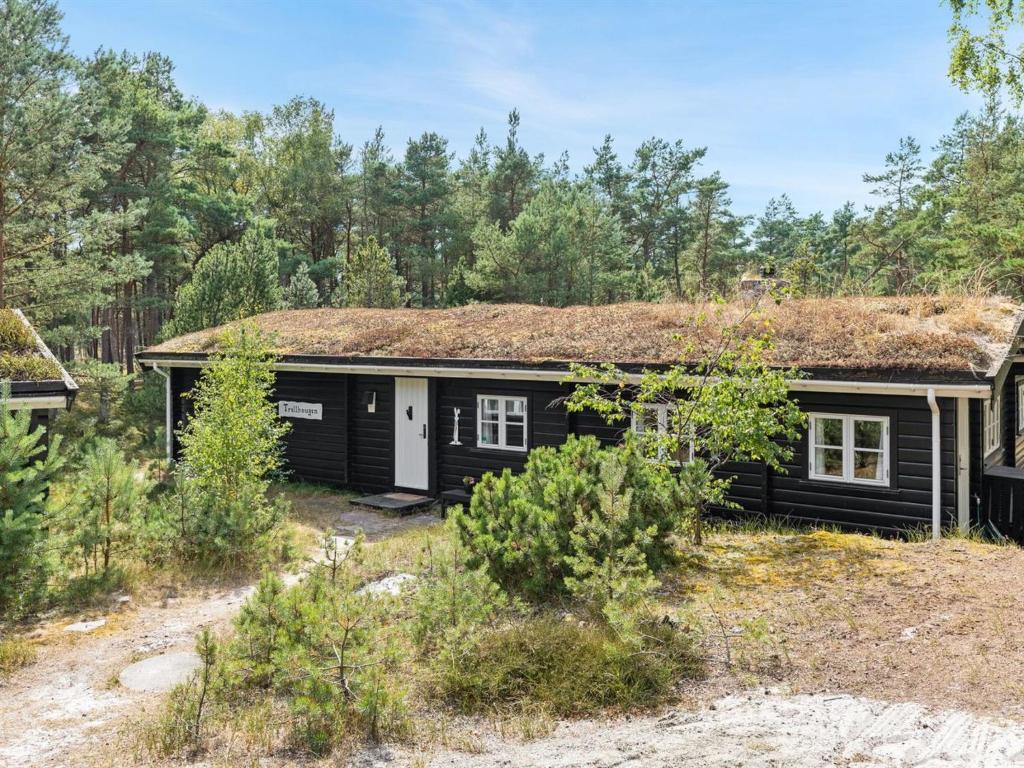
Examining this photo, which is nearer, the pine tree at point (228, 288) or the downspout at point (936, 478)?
the downspout at point (936, 478)

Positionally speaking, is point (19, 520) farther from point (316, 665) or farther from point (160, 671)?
point (316, 665)

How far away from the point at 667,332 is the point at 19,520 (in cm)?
899

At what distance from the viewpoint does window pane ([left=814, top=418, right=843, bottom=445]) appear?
998 cm

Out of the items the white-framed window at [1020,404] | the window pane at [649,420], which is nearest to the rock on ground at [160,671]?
the window pane at [649,420]

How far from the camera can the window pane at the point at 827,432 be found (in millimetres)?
9977

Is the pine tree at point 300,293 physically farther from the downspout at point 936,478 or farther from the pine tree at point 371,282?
the downspout at point 936,478

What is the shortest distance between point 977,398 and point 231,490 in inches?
372

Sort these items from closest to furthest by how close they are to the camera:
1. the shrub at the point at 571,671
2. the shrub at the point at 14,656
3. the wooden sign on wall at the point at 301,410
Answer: the shrub at the point at 571,671, the shrub at the point at 14,656, the wooden sign on wall at the point at 301,410

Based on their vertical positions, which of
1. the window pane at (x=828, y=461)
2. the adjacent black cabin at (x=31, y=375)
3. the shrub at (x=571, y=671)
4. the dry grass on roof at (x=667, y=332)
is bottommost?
the shrub at (x=571, y=671)

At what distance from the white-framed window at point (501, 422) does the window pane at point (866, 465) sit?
16.7 feet

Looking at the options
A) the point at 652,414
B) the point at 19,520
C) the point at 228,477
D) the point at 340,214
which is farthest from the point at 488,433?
the point at 340,214

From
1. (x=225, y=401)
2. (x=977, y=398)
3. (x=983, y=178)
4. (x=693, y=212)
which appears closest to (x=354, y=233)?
(x=693, y=212)

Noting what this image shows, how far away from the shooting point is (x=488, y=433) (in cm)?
1305

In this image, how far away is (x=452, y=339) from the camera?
45.2 ft
